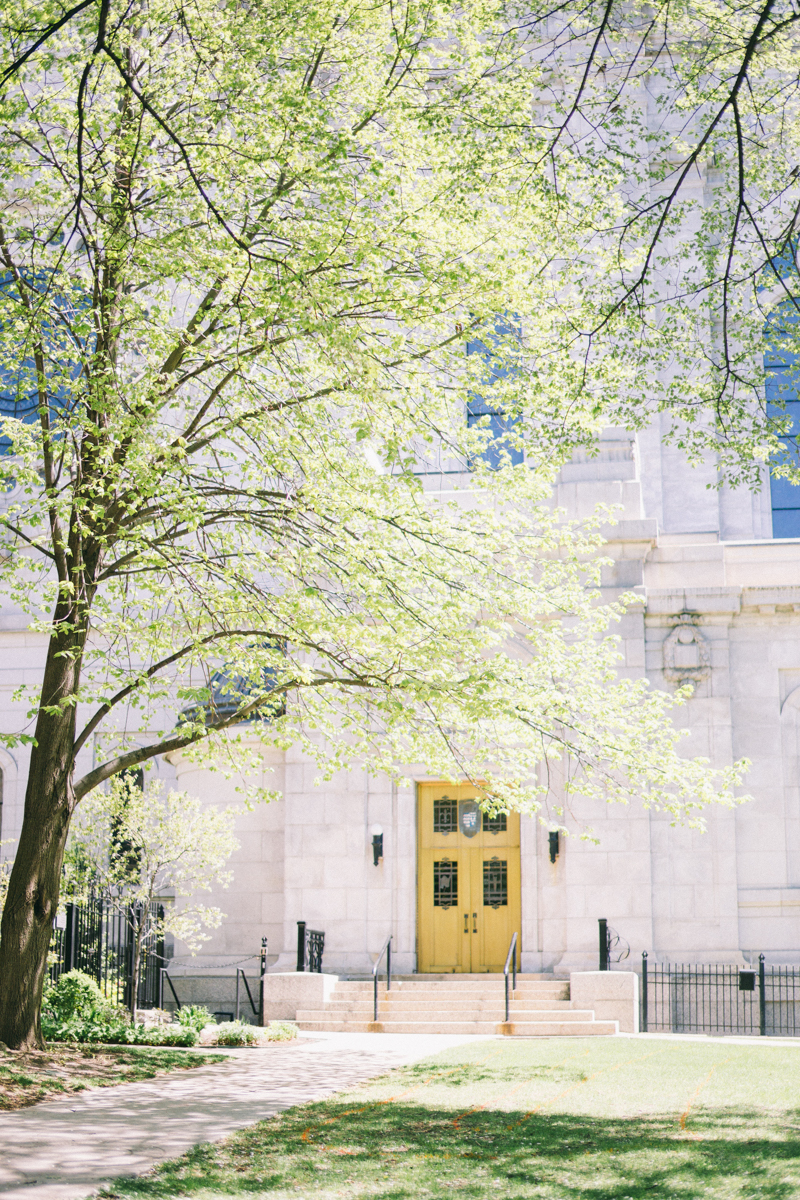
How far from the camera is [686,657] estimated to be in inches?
901

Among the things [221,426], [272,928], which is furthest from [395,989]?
[221,426]

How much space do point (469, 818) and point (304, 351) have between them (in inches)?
474

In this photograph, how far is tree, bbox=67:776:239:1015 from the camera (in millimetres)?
20141

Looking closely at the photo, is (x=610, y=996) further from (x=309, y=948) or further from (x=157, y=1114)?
(x=157, y=1114)

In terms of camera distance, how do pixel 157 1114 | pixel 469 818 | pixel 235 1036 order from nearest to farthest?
pixel 157 1114, pixel 235 1036, pixel 469 818

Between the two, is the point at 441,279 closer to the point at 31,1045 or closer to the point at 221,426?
the point at 221,426

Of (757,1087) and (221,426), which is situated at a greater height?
(221,426)

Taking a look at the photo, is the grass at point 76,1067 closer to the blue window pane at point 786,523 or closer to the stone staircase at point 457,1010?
the stone staircase at point 457,1010

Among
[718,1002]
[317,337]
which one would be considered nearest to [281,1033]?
[718,1002]

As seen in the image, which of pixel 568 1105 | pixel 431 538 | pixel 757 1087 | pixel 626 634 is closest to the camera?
pixel 568 1105

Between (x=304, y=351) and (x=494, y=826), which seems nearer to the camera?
(x=304, y=351)

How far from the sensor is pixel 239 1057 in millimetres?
14570

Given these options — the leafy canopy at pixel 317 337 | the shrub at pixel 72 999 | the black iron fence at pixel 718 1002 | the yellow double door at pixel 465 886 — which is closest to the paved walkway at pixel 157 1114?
the shrub at pixel 72 999

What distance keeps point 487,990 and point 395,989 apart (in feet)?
5.16
